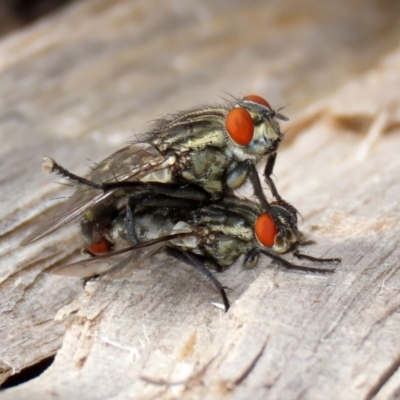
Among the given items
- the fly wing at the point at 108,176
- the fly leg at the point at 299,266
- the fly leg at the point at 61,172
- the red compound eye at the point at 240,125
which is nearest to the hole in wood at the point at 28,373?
the fly wing at the point at 108,176

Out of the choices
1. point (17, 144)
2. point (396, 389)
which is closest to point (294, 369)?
point (396, 389)

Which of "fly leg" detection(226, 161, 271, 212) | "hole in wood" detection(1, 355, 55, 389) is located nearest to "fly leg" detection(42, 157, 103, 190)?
"fly leg" detection(226, 161, 271, 212)

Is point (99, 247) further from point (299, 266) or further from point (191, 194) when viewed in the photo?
point (299, 266)

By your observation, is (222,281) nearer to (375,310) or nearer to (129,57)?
(375,310)

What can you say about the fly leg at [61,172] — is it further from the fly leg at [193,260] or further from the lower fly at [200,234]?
the fly leg at [193,260]

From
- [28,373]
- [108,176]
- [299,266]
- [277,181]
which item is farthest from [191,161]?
[28,373]

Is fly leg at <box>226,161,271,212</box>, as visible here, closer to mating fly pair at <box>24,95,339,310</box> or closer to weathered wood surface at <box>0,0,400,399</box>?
mating fly pair at <box>24,95,339,310</box>
